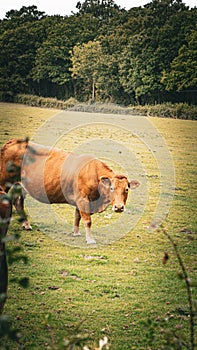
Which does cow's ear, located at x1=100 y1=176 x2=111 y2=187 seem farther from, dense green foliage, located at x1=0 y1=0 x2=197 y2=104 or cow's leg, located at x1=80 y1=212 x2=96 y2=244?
dense green foliage, located at x1=0 y1=0 x2=197 y2=104

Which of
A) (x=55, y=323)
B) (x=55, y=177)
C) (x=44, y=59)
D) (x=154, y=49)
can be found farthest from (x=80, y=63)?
(x=55, y=323)

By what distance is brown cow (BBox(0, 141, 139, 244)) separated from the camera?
910 cm

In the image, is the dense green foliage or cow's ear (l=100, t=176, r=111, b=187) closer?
cow's ear (l=100, t=176, r=111, b=187)

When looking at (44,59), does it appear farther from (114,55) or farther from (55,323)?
(55,323)

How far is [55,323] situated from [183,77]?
35.1 meters

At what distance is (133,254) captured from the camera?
8.59 m

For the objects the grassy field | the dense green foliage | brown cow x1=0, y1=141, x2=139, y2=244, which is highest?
the dense green foliage

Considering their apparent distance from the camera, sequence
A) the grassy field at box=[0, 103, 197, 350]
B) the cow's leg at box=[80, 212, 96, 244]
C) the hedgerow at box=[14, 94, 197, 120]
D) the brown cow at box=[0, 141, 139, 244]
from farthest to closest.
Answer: the hedgerow at box=[14, 94, 197, 120] < the brown cow at box=[0, 141, 139, 244] < the cow's leg at box=[80, 212, 96, 244] < the grassy field at box=[0, 103, 197, 350]

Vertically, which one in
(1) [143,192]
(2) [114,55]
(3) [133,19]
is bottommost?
(1) [143,192]

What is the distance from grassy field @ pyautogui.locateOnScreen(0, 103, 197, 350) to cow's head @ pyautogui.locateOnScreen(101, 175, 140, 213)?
73 centimetres

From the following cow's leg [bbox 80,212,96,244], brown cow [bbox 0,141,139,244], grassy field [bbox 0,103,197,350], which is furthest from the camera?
brown cow [bbox 0,141,139,244]

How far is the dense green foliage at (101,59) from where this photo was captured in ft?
128

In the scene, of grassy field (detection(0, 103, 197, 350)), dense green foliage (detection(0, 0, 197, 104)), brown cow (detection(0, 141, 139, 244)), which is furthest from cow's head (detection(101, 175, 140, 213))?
dense green foliage (detection(0, 0, 197, 104))

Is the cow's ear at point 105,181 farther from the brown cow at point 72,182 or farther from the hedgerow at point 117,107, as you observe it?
the hedgerow at point 117,107
